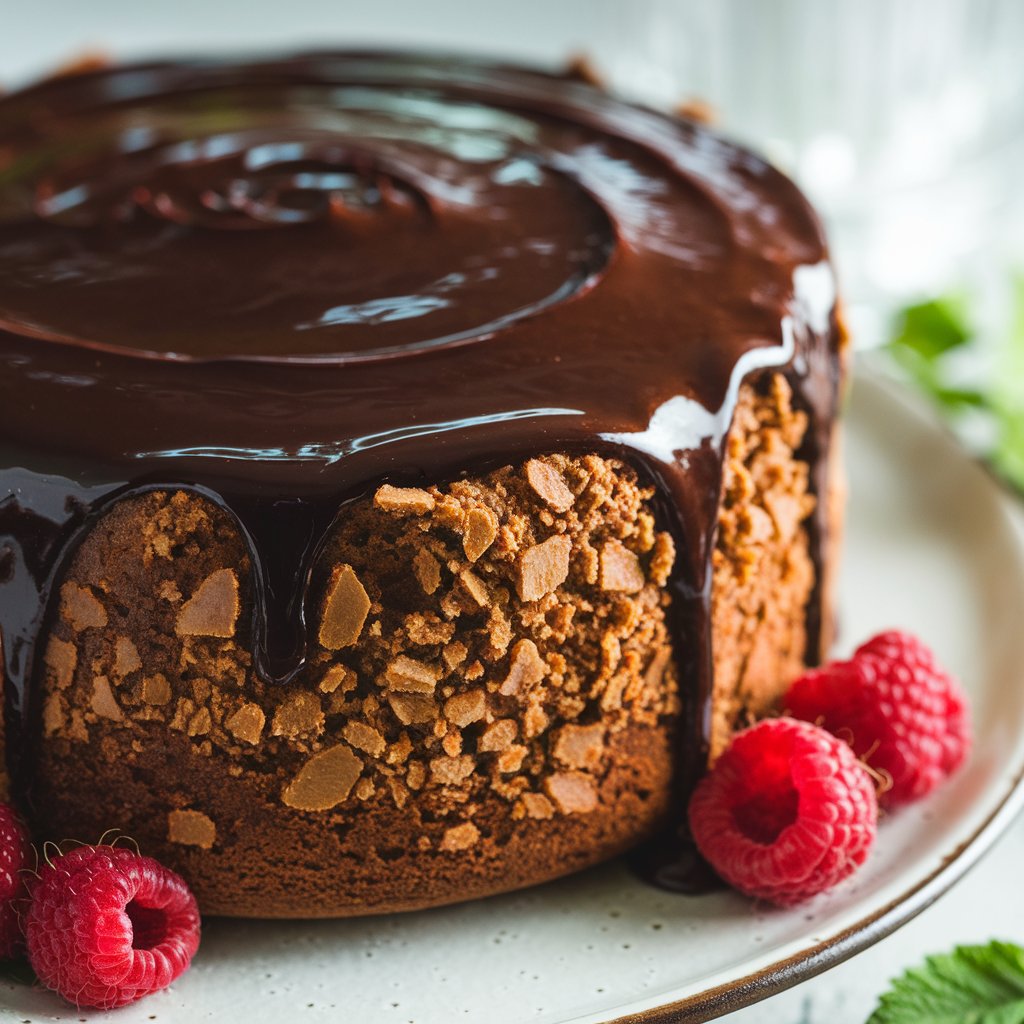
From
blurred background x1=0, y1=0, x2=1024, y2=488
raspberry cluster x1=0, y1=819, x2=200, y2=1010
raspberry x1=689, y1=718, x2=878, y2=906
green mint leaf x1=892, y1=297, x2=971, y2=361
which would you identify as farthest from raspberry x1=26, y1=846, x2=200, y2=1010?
blurred background x1=0, y1=0, x2=1024, y2=488

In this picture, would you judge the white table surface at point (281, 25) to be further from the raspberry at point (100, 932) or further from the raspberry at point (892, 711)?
the raspberry at point (100, 932)

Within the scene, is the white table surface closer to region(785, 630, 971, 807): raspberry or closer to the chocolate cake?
the chocolate cake

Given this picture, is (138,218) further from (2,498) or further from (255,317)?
(2,498)

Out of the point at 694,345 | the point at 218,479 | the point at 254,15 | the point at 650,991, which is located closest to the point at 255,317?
the point at 218,479

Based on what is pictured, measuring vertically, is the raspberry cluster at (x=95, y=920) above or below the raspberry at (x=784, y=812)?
below

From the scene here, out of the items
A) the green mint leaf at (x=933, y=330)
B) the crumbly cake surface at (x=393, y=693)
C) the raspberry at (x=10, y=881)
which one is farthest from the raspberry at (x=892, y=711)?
the green mint leaf at (x=933, y=330)

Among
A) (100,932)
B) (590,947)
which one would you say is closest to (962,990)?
(590,947)
